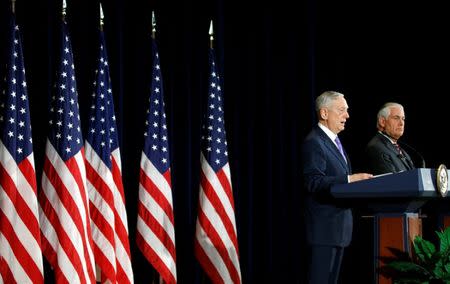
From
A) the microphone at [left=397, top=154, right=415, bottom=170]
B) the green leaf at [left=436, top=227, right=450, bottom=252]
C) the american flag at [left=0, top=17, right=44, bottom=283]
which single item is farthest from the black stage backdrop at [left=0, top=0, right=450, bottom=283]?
the green leaf at [left=436, top=227, right=450, bottom=252]

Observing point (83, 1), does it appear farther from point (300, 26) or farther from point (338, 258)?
point (338, 258)

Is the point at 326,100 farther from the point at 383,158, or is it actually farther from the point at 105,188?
the point at 105,188

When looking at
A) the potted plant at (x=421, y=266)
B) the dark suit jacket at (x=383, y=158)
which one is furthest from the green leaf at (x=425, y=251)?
the dark suit jacket at (x=383, y=158)

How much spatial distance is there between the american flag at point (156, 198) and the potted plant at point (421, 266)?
207cm

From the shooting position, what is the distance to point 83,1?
18.5 feet

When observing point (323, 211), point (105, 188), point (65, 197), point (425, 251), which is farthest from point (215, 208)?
point (425, 251)

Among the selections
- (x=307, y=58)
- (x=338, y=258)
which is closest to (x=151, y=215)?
(x=338, y=258)

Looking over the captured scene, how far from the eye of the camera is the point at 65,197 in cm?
462

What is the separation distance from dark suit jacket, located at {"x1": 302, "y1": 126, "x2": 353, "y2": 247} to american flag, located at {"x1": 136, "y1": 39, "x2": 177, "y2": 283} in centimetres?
145

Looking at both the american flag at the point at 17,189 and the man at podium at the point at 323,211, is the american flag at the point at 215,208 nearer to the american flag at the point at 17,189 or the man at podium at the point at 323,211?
the american flag at the point at 17,189

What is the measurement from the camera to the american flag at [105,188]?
16.0ft

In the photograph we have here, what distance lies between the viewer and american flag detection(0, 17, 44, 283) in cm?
439

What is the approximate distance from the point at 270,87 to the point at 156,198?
1920 mm

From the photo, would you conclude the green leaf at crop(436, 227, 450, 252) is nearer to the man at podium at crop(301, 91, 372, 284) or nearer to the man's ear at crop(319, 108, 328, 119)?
the man at podium at crop(301, 91, 372, 284)
